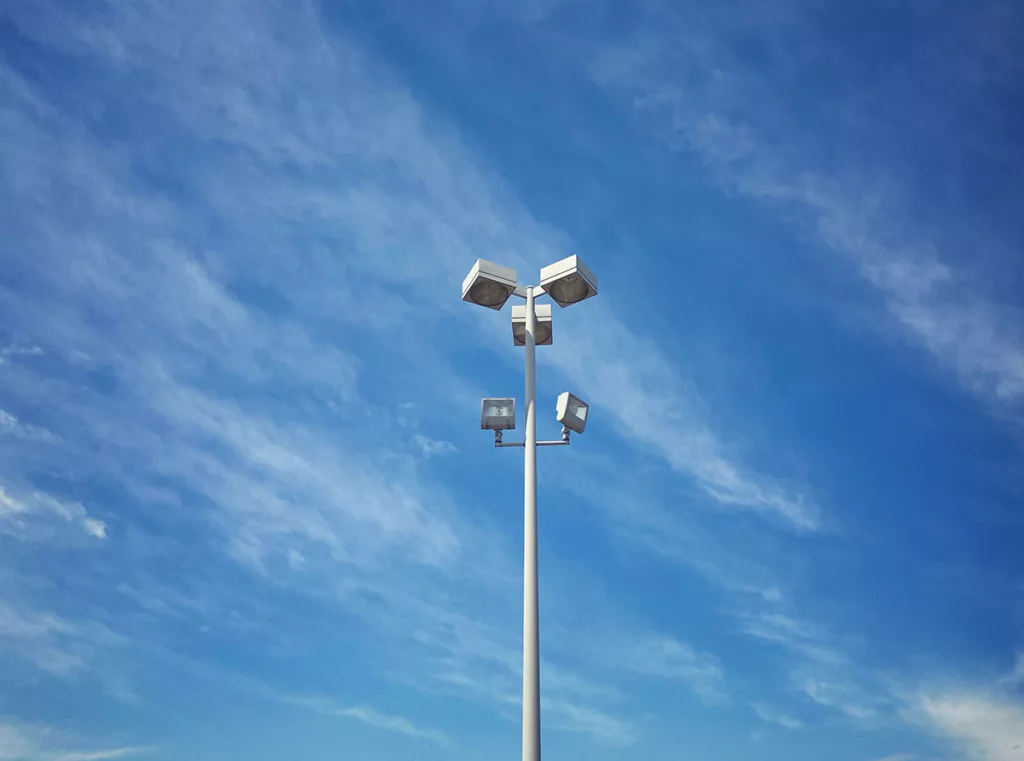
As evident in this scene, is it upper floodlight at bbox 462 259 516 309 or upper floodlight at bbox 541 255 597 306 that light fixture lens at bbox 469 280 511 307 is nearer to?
upper floodlight at bbox 462 259 516 309

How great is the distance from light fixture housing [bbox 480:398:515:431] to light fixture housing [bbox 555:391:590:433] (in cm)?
82

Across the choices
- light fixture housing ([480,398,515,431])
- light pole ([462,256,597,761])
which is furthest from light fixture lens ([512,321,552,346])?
light fixture housing ([480,398,515,431])

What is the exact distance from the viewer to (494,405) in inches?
559

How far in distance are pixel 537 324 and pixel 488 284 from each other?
143 cm

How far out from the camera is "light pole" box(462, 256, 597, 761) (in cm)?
1326

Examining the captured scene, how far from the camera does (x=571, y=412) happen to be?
47.1 feet

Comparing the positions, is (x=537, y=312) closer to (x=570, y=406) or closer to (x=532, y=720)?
(x=570, y=406)

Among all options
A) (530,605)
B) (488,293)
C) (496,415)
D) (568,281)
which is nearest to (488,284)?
(488,293)

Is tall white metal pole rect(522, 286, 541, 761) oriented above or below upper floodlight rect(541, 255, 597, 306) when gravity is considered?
below

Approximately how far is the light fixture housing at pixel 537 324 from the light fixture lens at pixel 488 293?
61 centimetres

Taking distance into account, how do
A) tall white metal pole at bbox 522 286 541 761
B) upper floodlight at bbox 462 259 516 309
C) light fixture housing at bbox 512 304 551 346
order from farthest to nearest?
1. light fixture housing at bbox 512 304 551 346
2. upper floodlight at bbox 462 259 516 309
3. tall white metal pole at bbox 522 286 541 761

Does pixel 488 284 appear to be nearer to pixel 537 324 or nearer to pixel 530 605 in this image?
pixel 537 324

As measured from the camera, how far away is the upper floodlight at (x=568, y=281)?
1418 cm

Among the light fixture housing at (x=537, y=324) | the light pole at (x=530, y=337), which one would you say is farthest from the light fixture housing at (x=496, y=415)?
the light fixture housing at (x=537, y=324)
